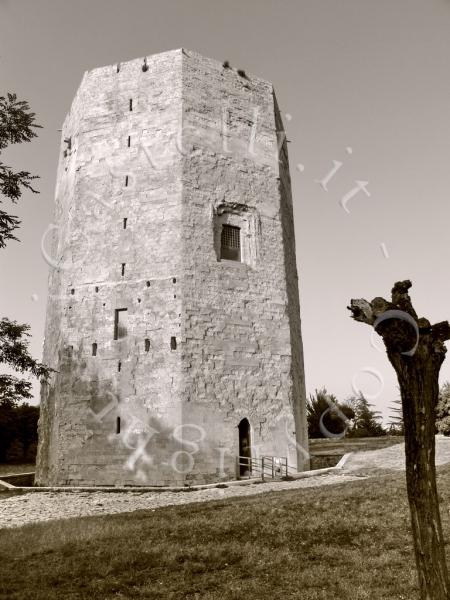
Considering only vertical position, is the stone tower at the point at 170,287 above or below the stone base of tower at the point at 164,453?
above

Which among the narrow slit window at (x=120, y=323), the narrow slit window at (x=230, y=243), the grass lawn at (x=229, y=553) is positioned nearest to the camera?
the grass lawn at (x=229, y=553)

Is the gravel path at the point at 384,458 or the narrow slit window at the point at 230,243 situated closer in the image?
the gravel path at the point at 384,458

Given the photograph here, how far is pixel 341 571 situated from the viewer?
6.71 metres

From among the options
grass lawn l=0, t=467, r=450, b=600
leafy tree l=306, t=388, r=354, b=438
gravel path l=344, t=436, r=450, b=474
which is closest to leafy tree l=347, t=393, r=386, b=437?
leafy tree l=306, t=388, r=354, b=438

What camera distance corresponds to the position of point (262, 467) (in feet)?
55.6

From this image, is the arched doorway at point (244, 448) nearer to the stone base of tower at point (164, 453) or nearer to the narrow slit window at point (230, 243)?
the stone base of tower at point (164, 453)


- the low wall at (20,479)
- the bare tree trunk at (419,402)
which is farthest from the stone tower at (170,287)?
the bare tree trunk at (419,402)

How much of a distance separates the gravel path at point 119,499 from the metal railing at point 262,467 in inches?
46.0

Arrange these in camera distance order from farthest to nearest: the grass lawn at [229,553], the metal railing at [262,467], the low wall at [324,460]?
1. the low wall at [324,460]
2. the metal railing at [262,467]
3. the grass lawn at [229,553]

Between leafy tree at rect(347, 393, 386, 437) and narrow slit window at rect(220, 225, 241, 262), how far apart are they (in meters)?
20.9

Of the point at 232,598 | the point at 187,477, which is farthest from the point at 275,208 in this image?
the point at 232,598

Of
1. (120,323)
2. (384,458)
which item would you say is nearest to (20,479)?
(120,323)

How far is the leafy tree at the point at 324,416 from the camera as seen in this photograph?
3195 cm

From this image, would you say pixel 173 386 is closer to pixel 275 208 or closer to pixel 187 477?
pixel 187 477
